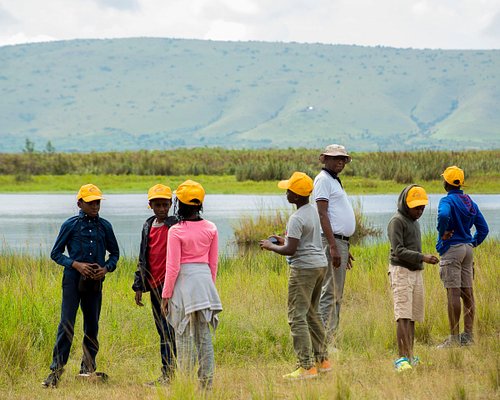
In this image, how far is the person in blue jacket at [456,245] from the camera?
785 cm

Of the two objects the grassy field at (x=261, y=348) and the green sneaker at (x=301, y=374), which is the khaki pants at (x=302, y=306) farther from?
the grassy field at (x=261, y=348)

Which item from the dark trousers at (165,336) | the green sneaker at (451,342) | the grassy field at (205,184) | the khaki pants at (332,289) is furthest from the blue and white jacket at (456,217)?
the grassy field at (205,184)

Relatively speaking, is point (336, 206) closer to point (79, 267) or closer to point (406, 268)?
point (406, 268)

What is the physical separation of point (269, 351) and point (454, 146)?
165 metres

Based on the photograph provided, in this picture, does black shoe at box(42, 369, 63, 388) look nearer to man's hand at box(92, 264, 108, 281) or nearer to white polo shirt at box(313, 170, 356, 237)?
man's hand at box(92, 264, 108, 281)

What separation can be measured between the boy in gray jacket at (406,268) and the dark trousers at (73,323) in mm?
2232

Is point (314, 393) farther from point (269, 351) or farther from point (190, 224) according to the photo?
point (269, 351)

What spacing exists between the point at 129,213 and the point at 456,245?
21.2 metres

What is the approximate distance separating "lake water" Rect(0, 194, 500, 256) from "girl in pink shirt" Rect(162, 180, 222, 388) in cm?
938

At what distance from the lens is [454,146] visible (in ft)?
554

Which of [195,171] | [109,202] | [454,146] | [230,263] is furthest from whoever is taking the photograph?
[454,146]

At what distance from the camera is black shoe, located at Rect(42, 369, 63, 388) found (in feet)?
22.8

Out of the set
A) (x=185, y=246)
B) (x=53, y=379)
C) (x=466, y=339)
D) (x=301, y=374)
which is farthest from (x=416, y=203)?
(x=53, y=379)

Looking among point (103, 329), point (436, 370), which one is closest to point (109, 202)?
→ point (103, 329)
